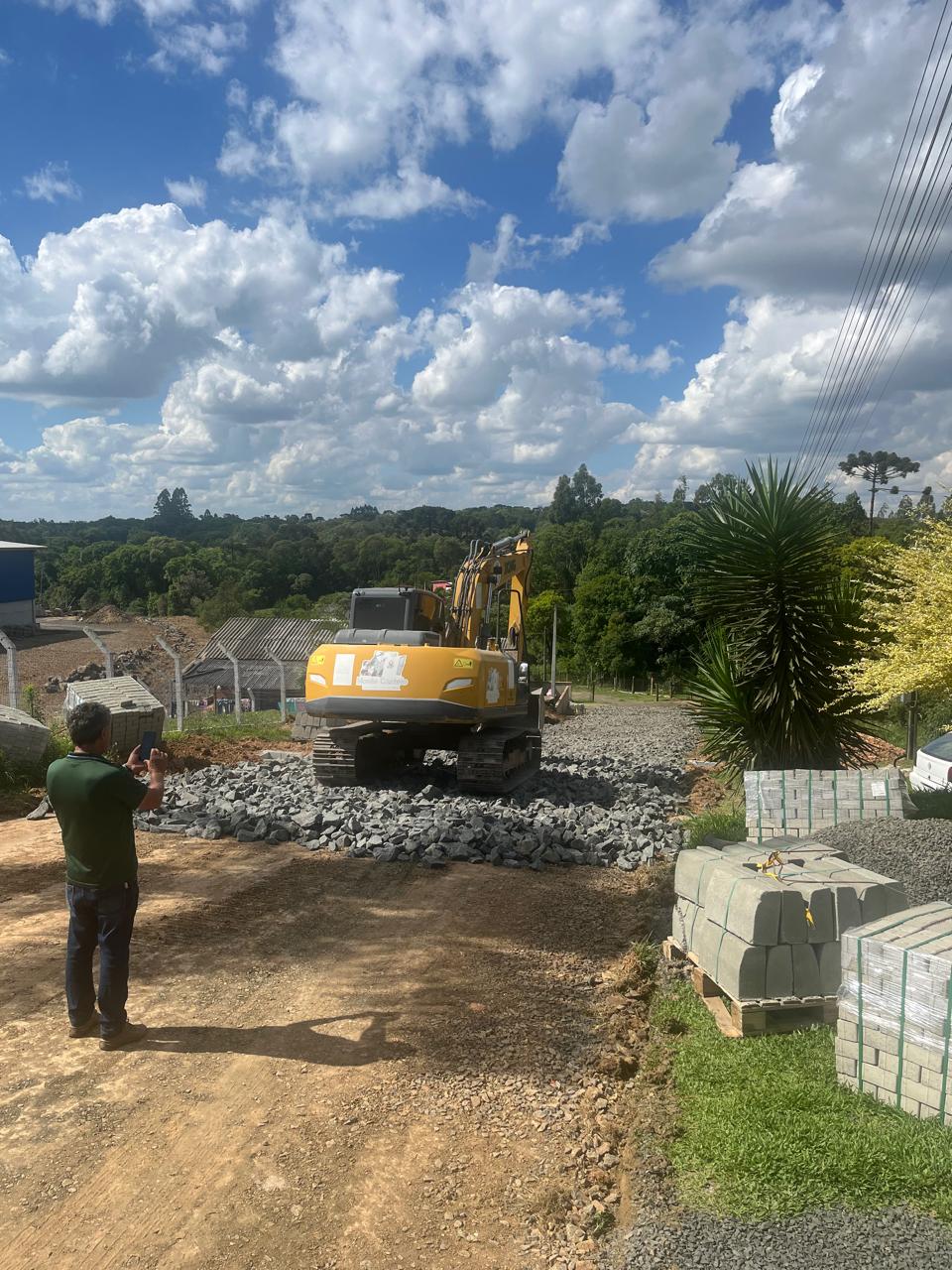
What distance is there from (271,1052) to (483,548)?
10344 millimetres

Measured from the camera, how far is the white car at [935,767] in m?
11.0

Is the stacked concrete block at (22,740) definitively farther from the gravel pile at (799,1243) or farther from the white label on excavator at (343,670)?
the gravel pile at (799,1243)

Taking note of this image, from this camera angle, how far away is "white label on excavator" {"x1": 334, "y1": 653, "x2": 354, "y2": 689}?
474 inches

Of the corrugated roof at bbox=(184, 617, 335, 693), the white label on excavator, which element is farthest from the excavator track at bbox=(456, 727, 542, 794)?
the corrugated roof at bbox=(184, 617, 335, 693)

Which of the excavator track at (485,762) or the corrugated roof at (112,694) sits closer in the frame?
the excavator track at (485,762)

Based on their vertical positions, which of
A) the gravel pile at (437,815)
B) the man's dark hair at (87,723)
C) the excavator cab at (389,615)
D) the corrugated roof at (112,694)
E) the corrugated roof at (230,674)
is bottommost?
the corrugated roof at (230,674)

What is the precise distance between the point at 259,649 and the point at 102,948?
32083 mm

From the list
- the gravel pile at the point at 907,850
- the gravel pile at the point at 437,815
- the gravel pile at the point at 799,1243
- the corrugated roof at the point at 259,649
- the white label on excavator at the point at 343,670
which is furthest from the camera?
the corrugated roof at the point at 259,649

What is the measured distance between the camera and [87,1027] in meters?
5.00

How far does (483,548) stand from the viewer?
14.6 meters

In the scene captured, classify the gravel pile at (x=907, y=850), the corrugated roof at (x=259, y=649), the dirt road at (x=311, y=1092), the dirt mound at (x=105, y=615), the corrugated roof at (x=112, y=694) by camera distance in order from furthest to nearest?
the dirt mound at (x=105, y=615) → the corrugated roof at (x=259, y=649) → the corrugated roof at (x=112, y=694) → the gravel pile at (x=907, y=850) → the dirt road at (x=311, y=1092)

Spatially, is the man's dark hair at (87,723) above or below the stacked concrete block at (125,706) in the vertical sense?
above

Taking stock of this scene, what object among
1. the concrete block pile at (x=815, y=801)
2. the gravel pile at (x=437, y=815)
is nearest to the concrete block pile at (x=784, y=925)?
the concrete block pile at (x=815, y=801)

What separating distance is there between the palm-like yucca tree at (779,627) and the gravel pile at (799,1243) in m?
7.88
